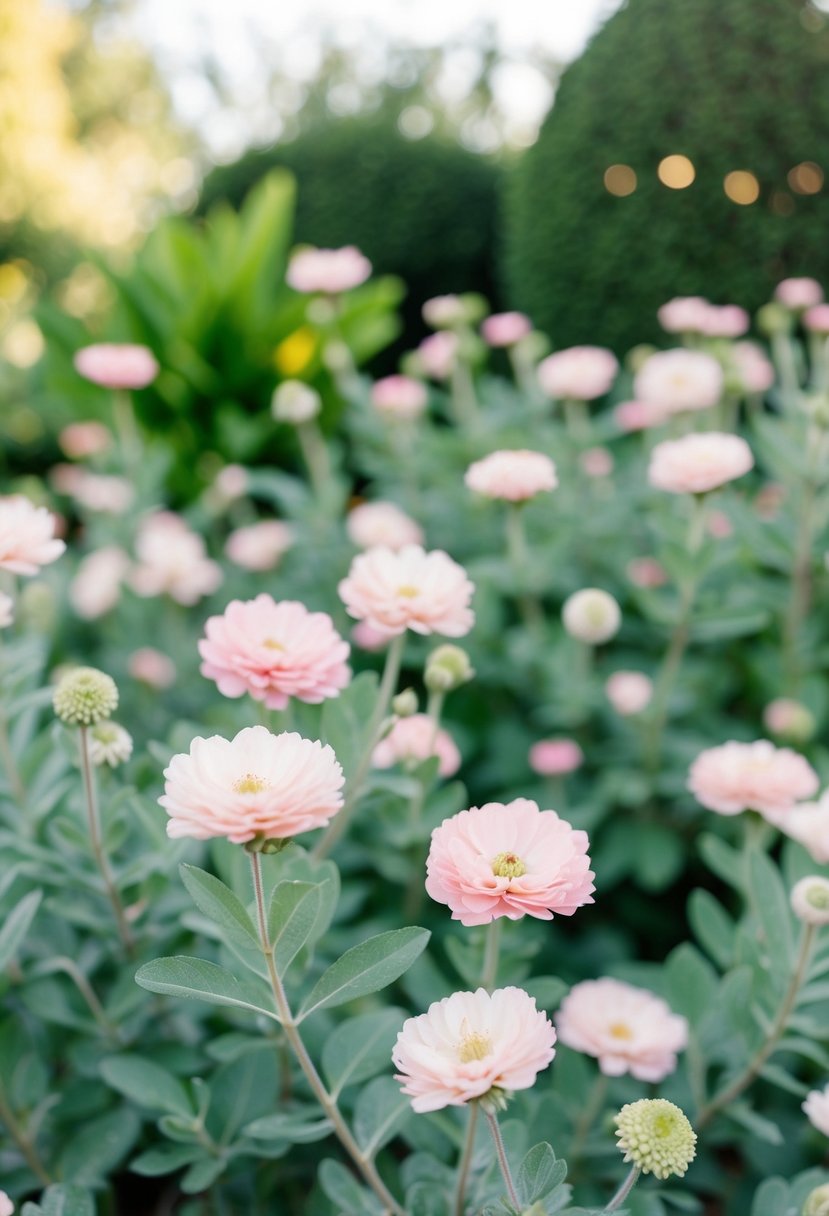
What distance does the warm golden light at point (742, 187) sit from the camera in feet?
9.02

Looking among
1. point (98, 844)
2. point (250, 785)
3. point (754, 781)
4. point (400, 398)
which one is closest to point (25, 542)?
point (98, 844)

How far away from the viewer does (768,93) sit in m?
2.72

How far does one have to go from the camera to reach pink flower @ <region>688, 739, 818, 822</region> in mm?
1108

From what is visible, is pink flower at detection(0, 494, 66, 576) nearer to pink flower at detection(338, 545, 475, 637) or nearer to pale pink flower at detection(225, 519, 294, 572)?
pink flower at detection(338, 545, 475, 637)

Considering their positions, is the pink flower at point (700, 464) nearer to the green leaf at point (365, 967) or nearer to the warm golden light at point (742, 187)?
the green leaf at point (365, 967)

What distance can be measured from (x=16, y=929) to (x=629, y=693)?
0.93 m

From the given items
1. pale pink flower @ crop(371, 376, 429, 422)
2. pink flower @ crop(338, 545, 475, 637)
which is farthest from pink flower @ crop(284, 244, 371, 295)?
pink flower @ crop(338, 545, 475, 637)

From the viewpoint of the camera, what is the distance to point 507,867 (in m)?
0.73

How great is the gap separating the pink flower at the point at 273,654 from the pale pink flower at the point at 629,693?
719 mm

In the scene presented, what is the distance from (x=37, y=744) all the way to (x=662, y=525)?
2.90 ft

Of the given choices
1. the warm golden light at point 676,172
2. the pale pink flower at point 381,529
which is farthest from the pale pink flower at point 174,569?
the warm golden light at point 676,172

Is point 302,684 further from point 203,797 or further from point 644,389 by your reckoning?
point 644,389

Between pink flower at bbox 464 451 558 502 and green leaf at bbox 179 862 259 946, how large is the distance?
2.21ft

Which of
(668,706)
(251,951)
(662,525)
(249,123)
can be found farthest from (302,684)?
(249,123)
